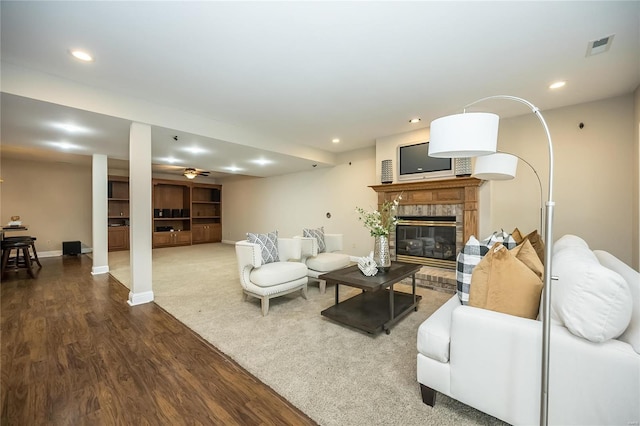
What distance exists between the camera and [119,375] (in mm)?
1923

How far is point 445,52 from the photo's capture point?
2.35 metres

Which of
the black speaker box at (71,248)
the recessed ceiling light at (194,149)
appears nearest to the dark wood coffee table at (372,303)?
the recessed ceiling light at (194,149)

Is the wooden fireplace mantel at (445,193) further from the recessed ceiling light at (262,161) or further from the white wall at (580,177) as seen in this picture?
the recessed ceiling light at (262,161)

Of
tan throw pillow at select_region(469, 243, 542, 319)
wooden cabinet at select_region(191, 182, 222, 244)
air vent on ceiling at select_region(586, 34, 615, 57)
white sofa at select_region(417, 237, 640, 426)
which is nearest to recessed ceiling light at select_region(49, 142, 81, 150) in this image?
wooden cabinet at select_region(191, 182, 222, 244)

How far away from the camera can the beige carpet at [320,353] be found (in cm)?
157

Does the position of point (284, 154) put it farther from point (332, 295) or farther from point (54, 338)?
point (54, 338)

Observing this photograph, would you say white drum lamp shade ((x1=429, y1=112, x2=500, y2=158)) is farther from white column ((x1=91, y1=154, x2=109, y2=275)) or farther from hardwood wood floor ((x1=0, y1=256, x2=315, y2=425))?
white column ((x1=91, y1=154, x2=109, y2=275))

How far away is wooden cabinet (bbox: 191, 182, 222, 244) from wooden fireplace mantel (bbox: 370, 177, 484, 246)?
704cm

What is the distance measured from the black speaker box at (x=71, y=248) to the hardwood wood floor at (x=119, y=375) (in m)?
4.40

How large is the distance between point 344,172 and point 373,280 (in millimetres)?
3933

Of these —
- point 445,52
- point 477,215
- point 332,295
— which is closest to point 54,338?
point 332,295

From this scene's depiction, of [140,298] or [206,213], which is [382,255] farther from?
[206,213]

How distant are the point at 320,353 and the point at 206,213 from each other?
8988 mm

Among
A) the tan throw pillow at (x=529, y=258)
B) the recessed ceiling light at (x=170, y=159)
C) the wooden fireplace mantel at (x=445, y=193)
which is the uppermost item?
the recessed ceiling light at (x=170, y=159)
